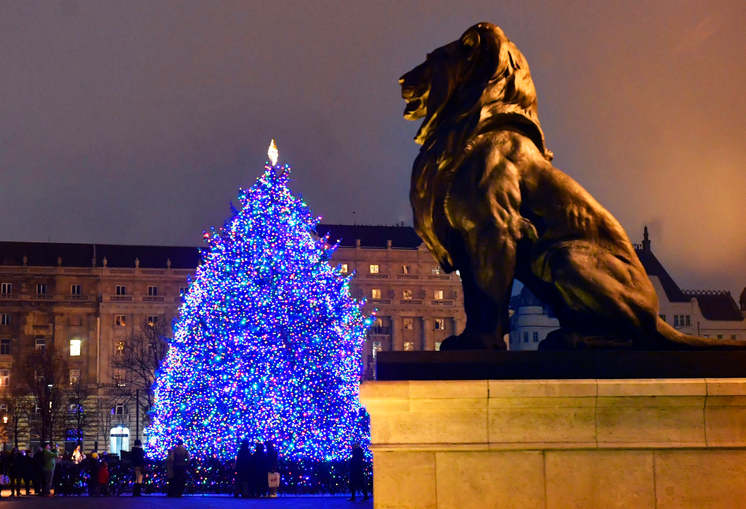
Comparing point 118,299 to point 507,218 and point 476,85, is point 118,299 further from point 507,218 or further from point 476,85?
point 507,218

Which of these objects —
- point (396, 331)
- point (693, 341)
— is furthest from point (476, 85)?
point (396, 331)

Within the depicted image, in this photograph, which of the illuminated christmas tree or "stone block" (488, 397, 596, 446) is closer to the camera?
"stone block" (488, 397, 596, 446)

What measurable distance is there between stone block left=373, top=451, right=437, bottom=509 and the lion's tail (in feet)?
4.89

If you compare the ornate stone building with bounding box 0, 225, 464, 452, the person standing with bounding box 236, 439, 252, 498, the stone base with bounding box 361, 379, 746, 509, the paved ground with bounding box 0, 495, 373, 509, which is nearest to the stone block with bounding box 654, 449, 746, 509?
the stone base with bounding box 361, 379, 746, 509

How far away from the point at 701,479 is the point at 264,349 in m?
23.7

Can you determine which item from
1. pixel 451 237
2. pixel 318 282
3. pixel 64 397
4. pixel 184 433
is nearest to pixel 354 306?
pixel 318 282

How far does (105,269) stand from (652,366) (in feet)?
307

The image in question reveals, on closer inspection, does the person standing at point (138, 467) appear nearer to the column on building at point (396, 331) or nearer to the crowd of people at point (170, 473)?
the crowd of people at point (170, 473)

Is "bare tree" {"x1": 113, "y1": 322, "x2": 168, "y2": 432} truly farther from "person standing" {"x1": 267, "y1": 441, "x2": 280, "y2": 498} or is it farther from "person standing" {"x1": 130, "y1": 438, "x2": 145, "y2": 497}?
"person standing" {"x1": 267, "y1": 441, "x2": 280, "y2": 498}

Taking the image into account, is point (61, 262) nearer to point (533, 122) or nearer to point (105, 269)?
point (105, 269)

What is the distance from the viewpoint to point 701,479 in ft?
17.3

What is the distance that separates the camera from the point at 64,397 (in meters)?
85.3

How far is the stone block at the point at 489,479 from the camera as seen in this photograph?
5.21 meters

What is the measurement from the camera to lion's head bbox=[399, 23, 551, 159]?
19.9 ft
